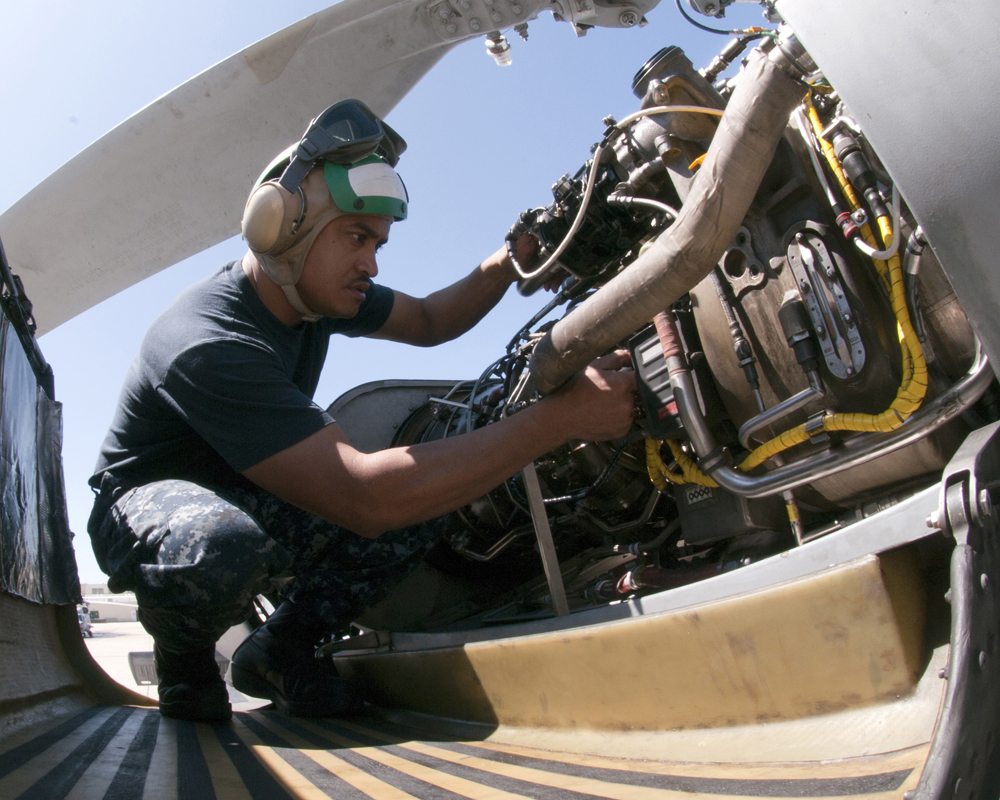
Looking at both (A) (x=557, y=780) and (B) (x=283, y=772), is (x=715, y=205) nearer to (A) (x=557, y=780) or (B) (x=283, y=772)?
(A) (x=557, y=780)

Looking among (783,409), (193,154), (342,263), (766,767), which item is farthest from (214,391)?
(193,154)

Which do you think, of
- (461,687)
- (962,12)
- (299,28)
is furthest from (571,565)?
(299,28)

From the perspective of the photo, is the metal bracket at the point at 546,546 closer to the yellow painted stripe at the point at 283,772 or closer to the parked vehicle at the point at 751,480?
the parked vehicle at the point at 751,480

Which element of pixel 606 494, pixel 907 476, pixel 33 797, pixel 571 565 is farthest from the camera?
pixel 571 565

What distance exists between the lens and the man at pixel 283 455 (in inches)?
59.7

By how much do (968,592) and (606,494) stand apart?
3.45 feet

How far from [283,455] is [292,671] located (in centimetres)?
80

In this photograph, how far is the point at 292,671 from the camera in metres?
1.96

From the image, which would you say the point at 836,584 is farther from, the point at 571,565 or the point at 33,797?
the point at 571,565

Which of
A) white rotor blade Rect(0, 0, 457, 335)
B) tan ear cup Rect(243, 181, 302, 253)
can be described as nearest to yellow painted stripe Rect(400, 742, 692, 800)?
tan ear cup Rect(243, 181, 302, 253)

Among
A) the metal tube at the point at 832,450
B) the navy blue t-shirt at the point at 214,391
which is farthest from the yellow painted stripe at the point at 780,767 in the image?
the navy blue t-shirt at the point at 214,391

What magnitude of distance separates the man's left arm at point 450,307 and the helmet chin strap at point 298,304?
49 cm

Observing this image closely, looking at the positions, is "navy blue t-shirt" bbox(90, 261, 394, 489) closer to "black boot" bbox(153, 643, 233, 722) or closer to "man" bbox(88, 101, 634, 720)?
"man" bbox(88, 101, 634, 720)

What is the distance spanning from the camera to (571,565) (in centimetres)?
Answer: 220
